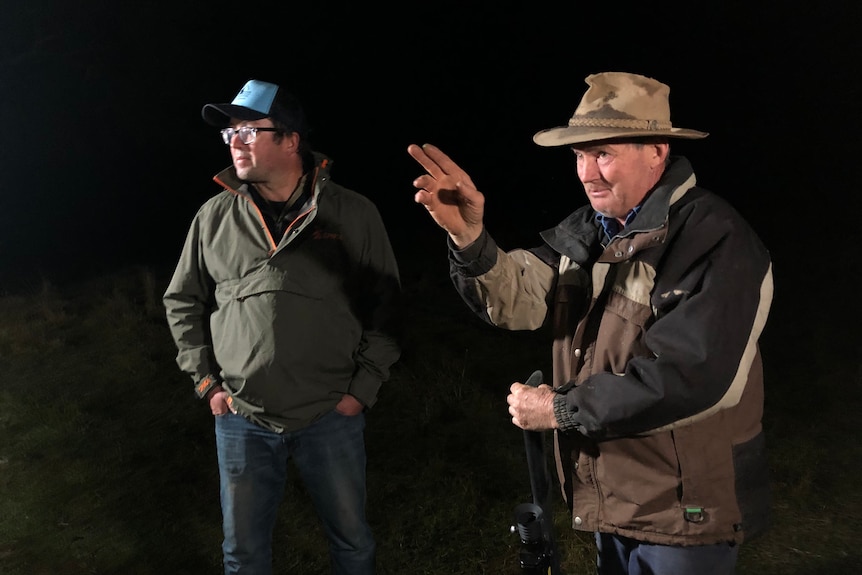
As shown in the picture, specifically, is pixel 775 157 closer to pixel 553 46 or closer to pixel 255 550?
pixel 553 46

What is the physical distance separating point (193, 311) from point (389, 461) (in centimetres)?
259

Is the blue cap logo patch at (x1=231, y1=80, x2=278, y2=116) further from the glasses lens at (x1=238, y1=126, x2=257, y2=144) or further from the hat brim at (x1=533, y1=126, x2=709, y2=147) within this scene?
the hat brim at (x1=533, y1=126, x2=709, y2=147)

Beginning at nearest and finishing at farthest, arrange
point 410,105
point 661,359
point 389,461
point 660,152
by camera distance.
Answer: point 661,359 < point 660,152 < point 389,461 < point 410,105

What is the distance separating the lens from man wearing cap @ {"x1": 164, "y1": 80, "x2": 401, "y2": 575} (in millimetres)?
2588

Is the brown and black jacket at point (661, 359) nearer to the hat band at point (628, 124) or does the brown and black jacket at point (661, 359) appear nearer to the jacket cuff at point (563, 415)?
the jacket cuff at point (563, 415)

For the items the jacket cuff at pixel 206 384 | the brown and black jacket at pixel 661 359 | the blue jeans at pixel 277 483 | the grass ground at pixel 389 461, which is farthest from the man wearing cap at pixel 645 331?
the grass ground at pixel 389 461

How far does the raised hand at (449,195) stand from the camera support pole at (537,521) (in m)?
0.55

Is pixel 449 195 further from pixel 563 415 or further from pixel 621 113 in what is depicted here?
pixel 563 415

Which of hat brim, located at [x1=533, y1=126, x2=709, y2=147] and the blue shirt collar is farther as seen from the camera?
the blue shirt collar

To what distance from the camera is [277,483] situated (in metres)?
2.72

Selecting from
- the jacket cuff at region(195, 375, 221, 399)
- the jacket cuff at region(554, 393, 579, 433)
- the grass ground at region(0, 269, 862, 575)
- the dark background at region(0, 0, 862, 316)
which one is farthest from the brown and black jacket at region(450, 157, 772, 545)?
the dark background at region(0, 0, 862, 316)

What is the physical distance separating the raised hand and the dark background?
28.1 ft

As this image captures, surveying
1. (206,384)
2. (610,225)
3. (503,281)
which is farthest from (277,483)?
(610,225)

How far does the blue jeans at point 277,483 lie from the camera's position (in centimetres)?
263
